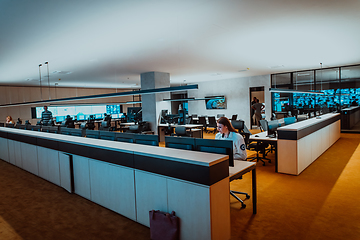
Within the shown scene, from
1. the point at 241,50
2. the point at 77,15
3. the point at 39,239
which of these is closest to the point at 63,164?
the point at 39,239

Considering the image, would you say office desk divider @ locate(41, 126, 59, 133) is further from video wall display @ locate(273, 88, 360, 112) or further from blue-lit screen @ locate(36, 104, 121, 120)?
video wall display @ locate(273, 88, 360, 112)

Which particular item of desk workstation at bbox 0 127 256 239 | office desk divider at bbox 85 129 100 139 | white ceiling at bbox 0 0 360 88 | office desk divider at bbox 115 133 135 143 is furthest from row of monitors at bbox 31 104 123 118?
office desk divider at bbox 115 133 135 143

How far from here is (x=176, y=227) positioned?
2408 mm

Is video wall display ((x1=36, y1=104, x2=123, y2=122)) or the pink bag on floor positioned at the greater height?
video wall display ((x1=36, y1=104, x2=123, y2=122))

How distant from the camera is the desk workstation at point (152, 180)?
7.45 feet

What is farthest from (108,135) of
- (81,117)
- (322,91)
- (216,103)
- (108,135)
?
(81,117)

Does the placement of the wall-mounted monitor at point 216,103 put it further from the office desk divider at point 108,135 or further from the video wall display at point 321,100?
the office desk divider at point 108,135

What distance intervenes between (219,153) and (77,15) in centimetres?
296

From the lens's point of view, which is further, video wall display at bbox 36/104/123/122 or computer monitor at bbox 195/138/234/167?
video wall display at bbox 36/104/123/122

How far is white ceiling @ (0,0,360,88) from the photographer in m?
3.32

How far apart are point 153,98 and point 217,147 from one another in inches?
297

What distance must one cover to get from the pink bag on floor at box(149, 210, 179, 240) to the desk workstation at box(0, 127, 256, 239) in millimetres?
76

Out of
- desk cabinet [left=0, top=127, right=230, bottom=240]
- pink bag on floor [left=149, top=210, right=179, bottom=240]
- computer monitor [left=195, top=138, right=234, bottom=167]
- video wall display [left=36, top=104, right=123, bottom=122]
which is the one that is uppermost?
video wall display [left=36, top=104, right=123, bottom=122]

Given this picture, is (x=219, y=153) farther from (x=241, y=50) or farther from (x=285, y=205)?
(x=241, y=50)
